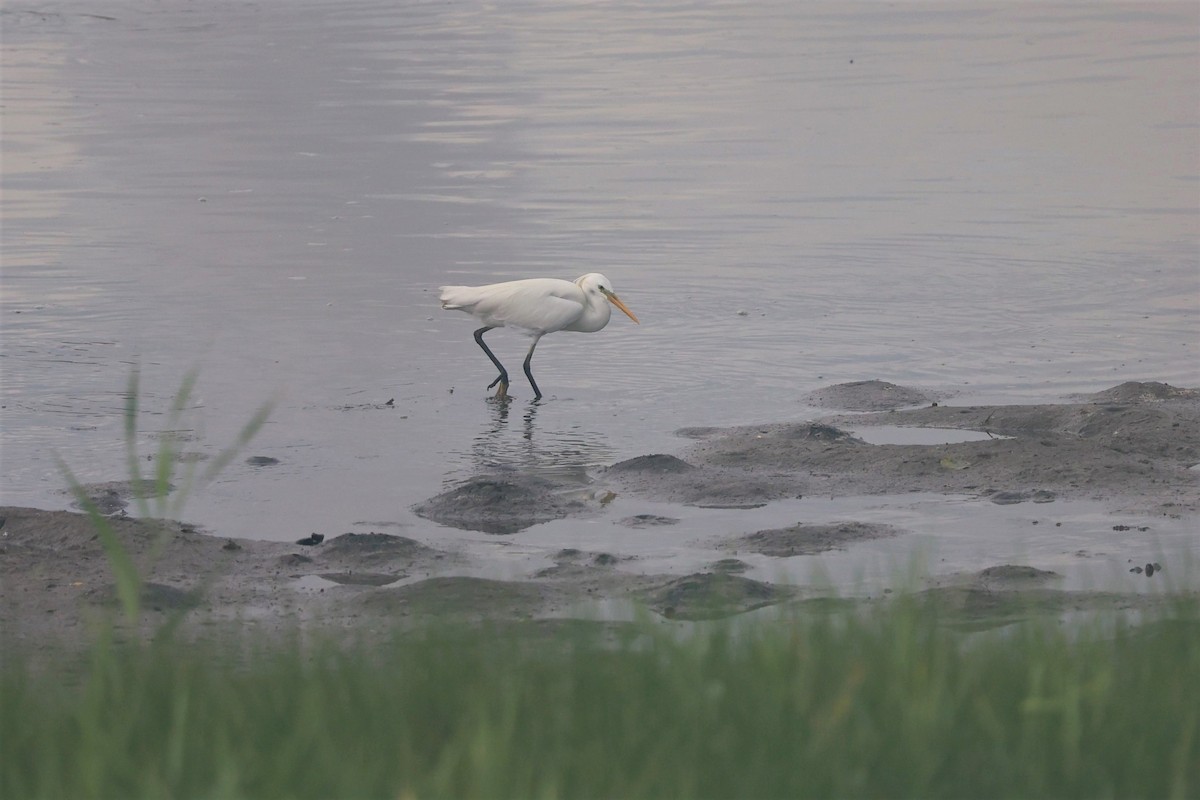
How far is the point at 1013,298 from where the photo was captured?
1384cm

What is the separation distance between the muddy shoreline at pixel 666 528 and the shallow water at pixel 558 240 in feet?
1.30

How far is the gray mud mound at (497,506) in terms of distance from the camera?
8266mm

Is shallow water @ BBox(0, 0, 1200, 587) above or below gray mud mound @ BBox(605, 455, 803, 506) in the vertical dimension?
above

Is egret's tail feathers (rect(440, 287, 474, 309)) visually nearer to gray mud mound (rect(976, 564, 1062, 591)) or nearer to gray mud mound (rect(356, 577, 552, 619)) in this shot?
gray mud mound (rect(356, 577, 552, 619))

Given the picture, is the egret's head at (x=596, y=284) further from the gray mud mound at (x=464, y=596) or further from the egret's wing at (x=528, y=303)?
the gray mud mound at (x=464, y=596)

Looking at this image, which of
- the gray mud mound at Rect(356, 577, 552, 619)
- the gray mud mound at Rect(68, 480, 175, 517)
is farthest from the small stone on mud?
the gray mud mound at Rect(356, 577, 552, 619)

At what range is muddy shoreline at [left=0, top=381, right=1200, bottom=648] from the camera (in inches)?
266

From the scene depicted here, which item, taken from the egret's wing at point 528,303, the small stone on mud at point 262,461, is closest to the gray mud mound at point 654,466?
the small stone on mud at point 262,461

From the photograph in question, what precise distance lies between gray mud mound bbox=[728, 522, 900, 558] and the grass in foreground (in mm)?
3286

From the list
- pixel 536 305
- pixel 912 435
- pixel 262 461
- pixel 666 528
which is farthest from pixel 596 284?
pixel 666 528

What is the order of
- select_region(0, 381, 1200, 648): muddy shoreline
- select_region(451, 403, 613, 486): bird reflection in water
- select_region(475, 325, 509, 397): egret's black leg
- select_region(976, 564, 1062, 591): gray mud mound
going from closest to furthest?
select_region(0, 381, 1200, 648): muddy shoreline
select_region(976, 564, 1062, 591): gray mud mound
select_region(451, 403, 613, 486): bird reflection in water
select_region(475, 325, 509, 397): egret's black leg

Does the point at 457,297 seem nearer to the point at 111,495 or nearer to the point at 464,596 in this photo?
the point at 111,495

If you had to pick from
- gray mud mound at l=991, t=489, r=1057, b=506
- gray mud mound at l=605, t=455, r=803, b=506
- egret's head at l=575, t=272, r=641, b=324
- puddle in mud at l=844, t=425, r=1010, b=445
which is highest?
egret's head at l=575, t=272, r=641, b=324

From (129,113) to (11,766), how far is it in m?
22.0
